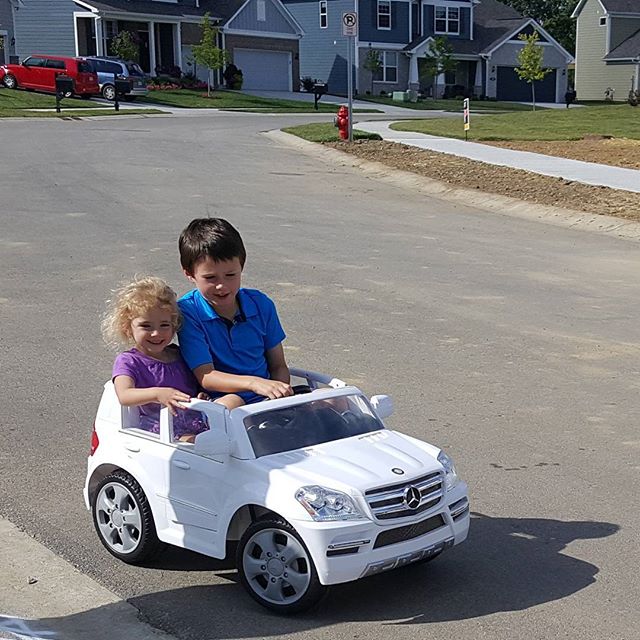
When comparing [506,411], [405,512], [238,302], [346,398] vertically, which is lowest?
[506,411]

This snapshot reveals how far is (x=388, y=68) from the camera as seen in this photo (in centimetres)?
6750

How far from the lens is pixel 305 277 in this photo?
1178 centimetres

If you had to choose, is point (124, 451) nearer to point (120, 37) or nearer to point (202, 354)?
point (202, 354)

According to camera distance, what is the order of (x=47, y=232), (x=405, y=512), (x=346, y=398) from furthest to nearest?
(x=47, y=232)
(x=346, y=398)
(x=405, y=512)

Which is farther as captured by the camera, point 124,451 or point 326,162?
point 326,162

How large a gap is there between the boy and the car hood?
15.1 inches

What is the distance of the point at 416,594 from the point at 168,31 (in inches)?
2268

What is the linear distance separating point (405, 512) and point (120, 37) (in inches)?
2089

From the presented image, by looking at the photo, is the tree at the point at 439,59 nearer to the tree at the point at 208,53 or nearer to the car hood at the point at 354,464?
the tree at the point at 208,53

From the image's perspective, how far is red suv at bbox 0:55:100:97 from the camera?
46.4 meters

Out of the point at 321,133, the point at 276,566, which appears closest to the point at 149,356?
the point at 276,566

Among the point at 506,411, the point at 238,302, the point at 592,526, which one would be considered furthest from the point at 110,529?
the point at 506,411

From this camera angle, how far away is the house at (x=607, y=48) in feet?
235

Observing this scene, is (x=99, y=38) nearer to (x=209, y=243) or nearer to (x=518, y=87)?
(x=518, y=87)
